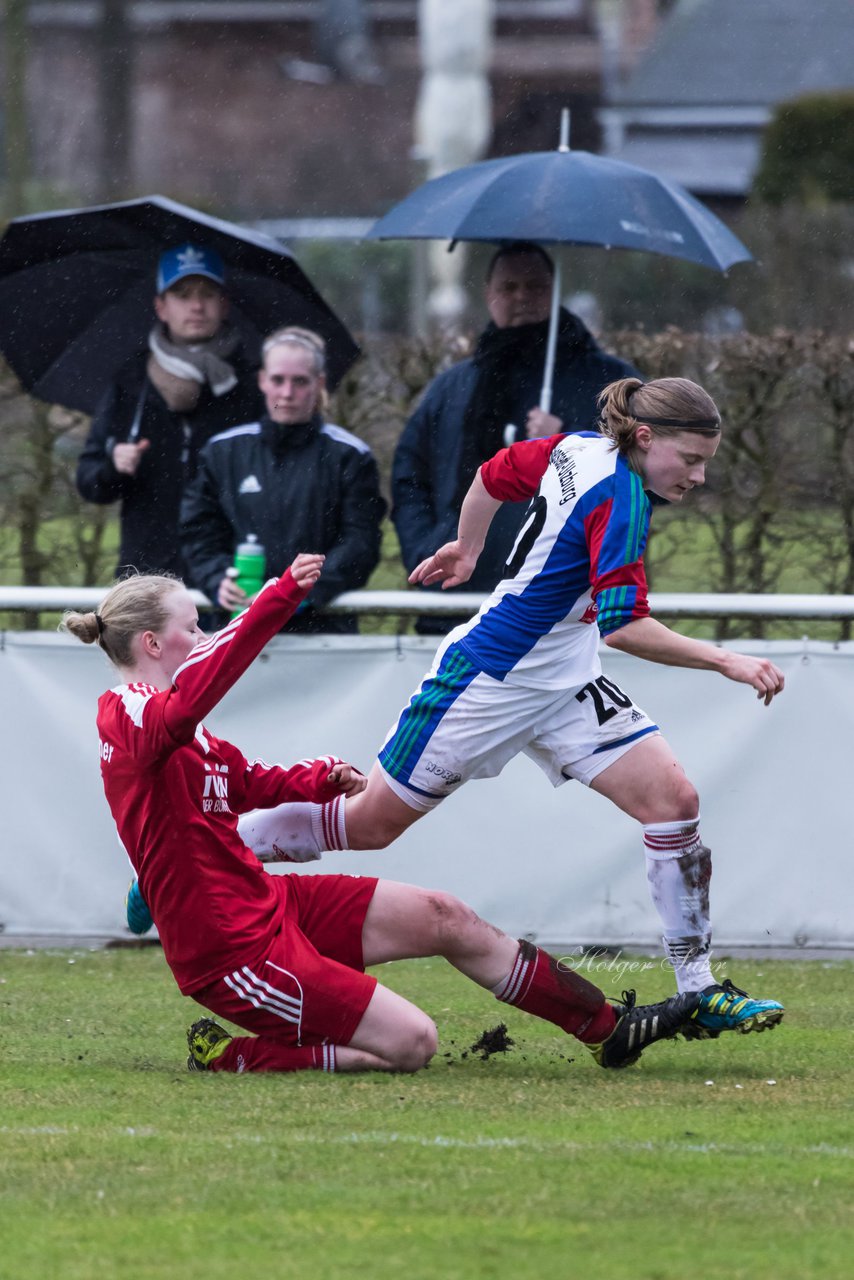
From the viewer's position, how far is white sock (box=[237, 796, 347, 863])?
6.21m

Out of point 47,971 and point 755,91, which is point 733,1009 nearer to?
point 47,971

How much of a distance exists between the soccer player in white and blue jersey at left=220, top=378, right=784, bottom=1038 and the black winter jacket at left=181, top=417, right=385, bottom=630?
1699 millimetres

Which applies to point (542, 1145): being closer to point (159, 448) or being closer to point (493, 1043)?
point (493, 1043)

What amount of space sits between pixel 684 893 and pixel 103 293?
14.6 feet

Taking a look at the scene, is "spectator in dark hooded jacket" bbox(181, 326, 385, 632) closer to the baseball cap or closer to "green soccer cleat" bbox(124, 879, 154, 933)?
the baseball cap

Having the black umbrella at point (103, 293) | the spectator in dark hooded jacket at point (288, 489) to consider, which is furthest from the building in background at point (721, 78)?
the spectator in dark hooded jacket at point (288, 489)

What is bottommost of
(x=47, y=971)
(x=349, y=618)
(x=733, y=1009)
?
(x=47, y=971)

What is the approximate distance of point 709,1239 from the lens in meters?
4.12

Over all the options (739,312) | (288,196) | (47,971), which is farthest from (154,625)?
(288,196)

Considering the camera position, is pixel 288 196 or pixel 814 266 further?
pixel 288 196

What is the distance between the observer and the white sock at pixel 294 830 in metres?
6.21

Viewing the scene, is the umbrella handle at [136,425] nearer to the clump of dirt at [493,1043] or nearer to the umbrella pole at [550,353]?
the umbrella pole at [550,353]

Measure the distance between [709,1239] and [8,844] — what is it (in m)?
4.31

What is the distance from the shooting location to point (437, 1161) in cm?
470
